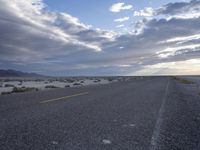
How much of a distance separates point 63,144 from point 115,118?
8.95 feet

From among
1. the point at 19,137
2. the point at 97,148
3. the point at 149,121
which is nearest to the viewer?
the point at 97,148

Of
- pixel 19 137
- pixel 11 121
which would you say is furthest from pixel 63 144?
Result: pixel 11 121

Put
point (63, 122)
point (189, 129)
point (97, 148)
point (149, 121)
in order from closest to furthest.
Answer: point (97, 148), point (189, 129), point (63, 122), point (149, 121)

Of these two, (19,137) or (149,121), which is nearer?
(19,137)

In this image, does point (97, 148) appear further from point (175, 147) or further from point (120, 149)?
point (175, 147)

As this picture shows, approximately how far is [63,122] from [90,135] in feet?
4.48

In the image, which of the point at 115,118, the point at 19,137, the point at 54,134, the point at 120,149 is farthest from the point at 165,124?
the point at 19,137

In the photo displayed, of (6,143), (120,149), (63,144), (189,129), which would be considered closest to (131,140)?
(120,149)

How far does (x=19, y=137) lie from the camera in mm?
4453

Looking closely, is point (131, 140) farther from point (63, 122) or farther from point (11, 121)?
point (11, 121)

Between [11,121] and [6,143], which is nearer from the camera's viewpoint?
[6,143]

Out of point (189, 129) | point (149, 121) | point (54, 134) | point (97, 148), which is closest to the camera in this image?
point (97, 148)

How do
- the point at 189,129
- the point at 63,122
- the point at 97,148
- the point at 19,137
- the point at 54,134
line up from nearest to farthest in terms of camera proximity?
1. the point at 97,148
2. the point at 19,137
3. the point at 54,134
4. the point at 189,129
5. the point at 63,122

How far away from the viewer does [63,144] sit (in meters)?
4.12
